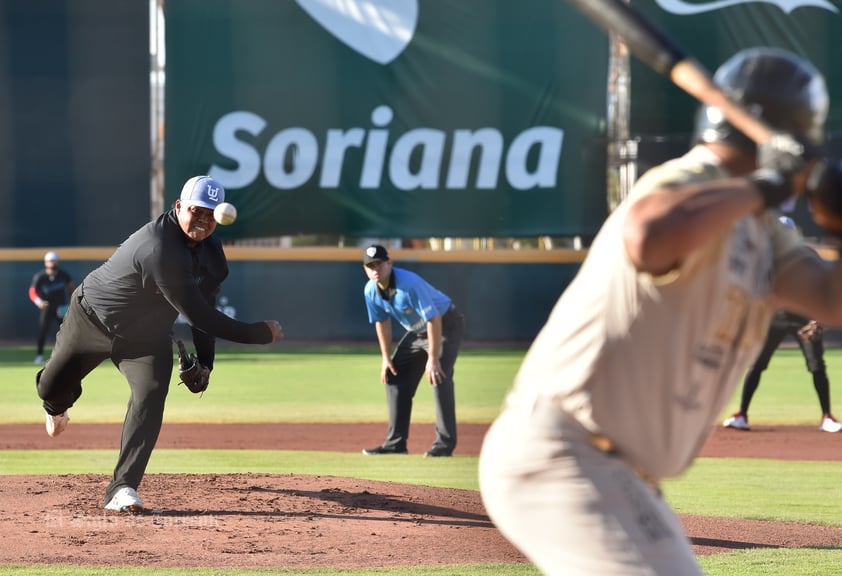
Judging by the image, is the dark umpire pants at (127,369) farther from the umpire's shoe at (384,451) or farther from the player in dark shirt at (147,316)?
the umpire's shoe at (384,451)

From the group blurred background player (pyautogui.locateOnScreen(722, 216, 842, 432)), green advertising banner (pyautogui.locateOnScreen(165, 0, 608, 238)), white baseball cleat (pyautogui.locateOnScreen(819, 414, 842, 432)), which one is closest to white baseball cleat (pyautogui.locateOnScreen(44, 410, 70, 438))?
blurred background player (pyautogui.locateOnScreen(722, 216, 842, 432))

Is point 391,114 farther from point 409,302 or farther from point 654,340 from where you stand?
point 654,340

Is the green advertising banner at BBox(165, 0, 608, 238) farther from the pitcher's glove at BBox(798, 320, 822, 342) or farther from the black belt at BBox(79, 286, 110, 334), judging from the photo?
the black belt at BBox(79, 286, 110, 334)

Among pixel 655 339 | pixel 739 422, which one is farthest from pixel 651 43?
pixel 739 422

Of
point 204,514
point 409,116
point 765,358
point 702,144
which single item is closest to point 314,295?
point 409,116

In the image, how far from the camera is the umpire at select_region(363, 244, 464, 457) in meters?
10.2

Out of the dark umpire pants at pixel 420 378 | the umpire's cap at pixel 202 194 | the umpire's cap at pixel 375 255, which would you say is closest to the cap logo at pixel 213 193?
the umpire's cap at pixel 202 194

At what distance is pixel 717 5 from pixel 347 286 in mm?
9776

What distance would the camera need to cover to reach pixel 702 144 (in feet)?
9.79

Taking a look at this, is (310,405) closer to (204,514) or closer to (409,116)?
(204,514)

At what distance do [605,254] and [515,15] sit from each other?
23.7 meters

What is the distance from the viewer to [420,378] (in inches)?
429

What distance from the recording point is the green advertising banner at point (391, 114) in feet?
83.6

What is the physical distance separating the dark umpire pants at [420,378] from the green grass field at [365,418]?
1.09 feet
